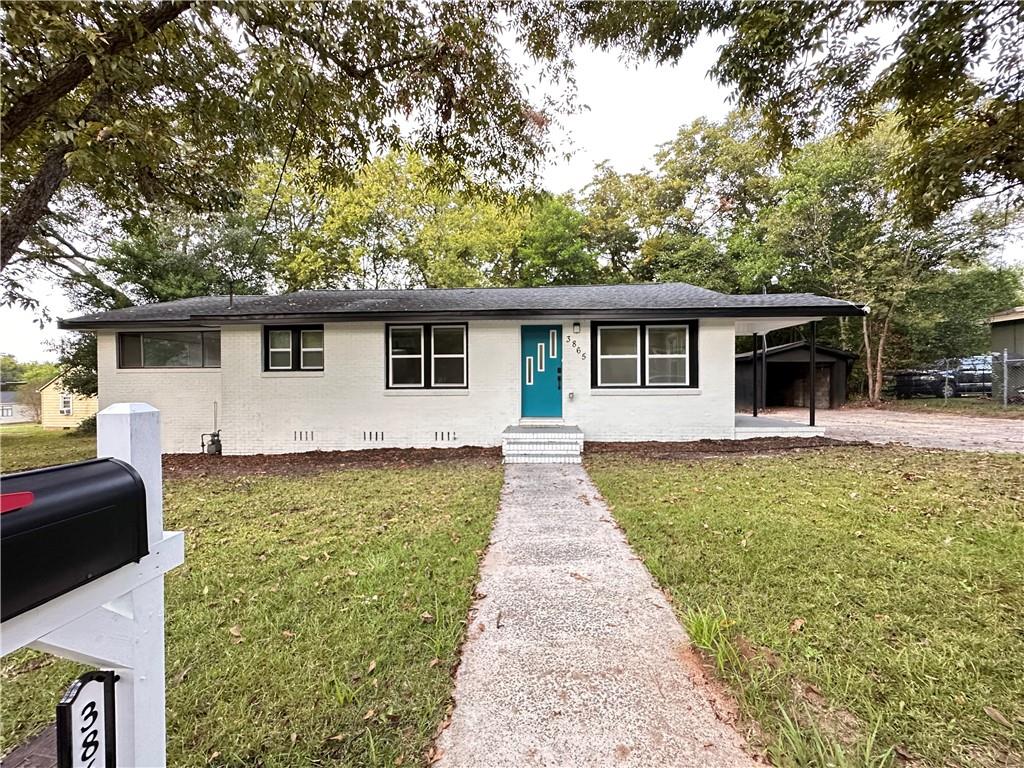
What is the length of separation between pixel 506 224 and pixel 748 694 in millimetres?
19909

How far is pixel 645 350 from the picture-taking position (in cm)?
887

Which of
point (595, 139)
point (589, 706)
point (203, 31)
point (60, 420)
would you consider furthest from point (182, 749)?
point (60, 420)

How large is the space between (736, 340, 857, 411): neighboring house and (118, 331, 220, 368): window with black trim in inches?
627

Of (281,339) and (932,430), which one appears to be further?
(932,430)

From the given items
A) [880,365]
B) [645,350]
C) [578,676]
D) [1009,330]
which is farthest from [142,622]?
[1009,330]

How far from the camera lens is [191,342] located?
9.43m

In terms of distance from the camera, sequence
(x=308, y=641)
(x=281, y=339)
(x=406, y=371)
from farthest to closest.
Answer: (x=281, y=339), (x=406, y=371), (x=308, y=641)

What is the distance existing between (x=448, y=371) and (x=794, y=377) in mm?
15426

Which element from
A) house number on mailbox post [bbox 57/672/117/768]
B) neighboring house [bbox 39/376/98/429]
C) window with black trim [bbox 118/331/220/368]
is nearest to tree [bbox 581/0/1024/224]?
house number on mailbox post [bbox 57/672/117/768]

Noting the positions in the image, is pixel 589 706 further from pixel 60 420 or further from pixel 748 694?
pixel 60 420

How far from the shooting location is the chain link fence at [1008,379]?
14.9 metres

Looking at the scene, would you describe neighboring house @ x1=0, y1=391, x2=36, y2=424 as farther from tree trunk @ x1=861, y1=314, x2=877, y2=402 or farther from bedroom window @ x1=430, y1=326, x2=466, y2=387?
tree trunk @ x1=861, y1=314, x2=877, y2=402

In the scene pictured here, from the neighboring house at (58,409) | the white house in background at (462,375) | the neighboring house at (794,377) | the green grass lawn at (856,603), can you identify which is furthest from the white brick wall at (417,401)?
the neighboring house at (58,409)

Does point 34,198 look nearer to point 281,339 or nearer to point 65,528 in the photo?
point 281,339
